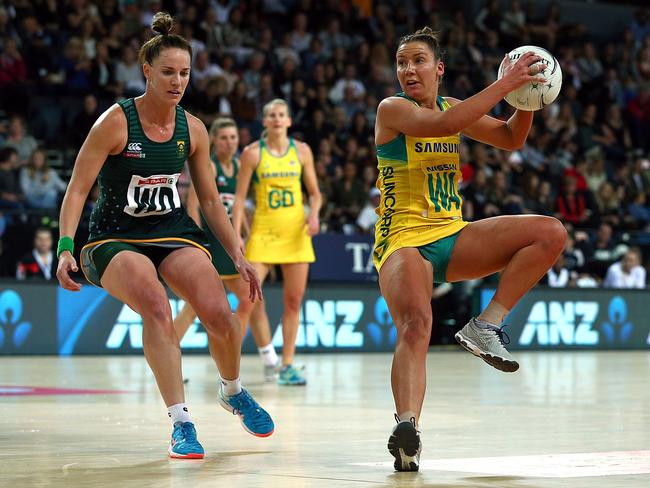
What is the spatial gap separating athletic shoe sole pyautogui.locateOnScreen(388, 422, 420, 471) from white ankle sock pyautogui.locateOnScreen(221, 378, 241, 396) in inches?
48.3

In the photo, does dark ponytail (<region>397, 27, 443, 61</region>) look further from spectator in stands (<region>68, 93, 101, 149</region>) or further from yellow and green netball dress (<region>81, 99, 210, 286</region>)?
spectator in stands (<region>68, 93, 101, 149</region>)

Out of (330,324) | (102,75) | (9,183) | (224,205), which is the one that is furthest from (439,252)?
(102,75)

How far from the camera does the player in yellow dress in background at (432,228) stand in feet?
18.3

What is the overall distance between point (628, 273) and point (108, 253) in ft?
41.5

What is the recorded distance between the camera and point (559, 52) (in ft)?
78.9

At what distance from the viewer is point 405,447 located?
5.26 m

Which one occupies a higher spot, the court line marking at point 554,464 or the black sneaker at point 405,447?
the black sneaker at point 405,447

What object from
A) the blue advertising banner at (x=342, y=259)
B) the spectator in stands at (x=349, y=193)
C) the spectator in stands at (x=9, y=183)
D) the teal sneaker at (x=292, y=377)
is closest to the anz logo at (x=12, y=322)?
the spectator in stands at (x=9, y=183)

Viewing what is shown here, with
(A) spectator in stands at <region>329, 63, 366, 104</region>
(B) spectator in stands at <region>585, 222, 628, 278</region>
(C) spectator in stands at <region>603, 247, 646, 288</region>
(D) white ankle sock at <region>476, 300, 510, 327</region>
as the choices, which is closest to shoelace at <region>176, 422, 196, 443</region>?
(D) white ankle sock at <region>476, 300, 510, 327</region>

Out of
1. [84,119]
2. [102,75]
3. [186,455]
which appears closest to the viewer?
[186,455]

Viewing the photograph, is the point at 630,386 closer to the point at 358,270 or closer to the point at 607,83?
the point at 358,270

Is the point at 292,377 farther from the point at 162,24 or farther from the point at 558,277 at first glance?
the point at 558,277

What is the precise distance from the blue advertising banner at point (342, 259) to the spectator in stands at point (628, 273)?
12.4 ft

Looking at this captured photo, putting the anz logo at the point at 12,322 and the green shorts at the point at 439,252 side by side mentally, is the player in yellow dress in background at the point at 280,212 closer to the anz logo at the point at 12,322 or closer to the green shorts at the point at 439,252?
the anz logo at the point at 12,322
